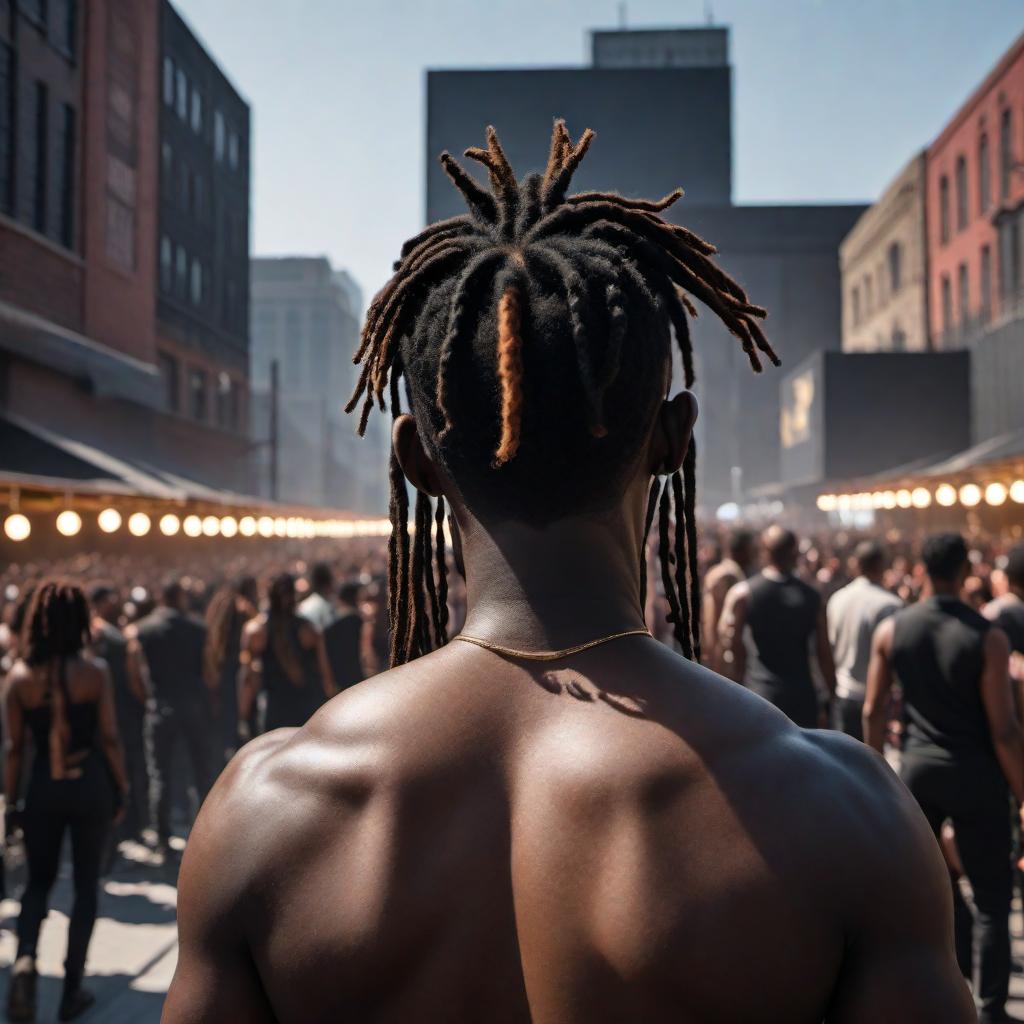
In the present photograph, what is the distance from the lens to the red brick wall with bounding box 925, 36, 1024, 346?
2981cm

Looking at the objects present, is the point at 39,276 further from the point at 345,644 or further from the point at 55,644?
the point at 55,644

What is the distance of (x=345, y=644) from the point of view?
8.81 m

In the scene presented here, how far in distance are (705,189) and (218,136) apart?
4581cm

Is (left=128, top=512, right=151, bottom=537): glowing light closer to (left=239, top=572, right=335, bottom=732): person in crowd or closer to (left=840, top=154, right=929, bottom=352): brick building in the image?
Result: (left=239, top=572, right=335, bottom=732): person in crowd

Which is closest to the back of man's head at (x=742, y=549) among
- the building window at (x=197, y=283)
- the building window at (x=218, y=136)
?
the building window at (x=197, y=283)

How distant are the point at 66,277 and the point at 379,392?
75.5 ft

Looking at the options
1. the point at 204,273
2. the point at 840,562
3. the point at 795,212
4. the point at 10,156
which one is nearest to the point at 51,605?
the point at 840,562

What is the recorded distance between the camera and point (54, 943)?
6.64m

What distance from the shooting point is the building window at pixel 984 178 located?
107 feet

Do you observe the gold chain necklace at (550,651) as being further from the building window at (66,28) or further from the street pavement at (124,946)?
the building window at (66,28)

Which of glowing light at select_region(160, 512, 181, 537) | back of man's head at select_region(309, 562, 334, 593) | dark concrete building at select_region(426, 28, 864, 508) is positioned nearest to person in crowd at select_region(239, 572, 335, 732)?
back of man's head at select_region(309, 562, 334, 593)

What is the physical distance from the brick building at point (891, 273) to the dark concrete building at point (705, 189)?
35.8 ft

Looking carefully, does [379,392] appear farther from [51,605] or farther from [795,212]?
[795,212]

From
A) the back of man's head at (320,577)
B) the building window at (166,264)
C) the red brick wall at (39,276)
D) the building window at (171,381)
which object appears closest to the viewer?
the back of man's head at (320,577)
